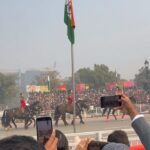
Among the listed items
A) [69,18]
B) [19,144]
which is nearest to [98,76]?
[69,18]

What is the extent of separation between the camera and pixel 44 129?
8.54 ft

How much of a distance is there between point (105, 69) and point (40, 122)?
3386 inches

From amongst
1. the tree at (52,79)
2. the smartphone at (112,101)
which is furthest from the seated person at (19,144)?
the tree at (52,79)

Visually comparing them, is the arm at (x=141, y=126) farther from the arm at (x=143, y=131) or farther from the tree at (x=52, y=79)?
the tree at (x=52, y=79)

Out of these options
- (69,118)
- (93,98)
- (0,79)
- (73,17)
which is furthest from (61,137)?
(0,79)

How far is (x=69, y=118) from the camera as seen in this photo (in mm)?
35594

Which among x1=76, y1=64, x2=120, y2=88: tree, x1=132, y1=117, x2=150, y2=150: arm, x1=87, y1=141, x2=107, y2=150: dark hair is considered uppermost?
x1=76, y1=64, x2=120, y2=88: tree

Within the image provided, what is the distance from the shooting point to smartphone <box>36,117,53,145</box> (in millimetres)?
2525

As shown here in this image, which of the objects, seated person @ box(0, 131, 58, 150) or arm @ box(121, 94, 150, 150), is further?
arm @ box(121, 94, 150, 150)

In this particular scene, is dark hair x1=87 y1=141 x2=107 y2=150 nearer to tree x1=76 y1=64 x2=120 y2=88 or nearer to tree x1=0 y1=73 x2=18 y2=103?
tree x1=0 y1=73 x2=18 y2=103

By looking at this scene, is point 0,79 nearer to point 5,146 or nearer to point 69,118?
point 69,118

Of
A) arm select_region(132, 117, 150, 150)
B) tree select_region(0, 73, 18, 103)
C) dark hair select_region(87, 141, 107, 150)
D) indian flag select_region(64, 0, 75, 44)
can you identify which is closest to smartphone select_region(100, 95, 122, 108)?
arm select_region(132, 117, 150, 150)

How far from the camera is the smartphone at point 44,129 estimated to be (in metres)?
2.52

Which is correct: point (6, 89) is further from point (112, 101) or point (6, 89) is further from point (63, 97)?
point (112, 101)
